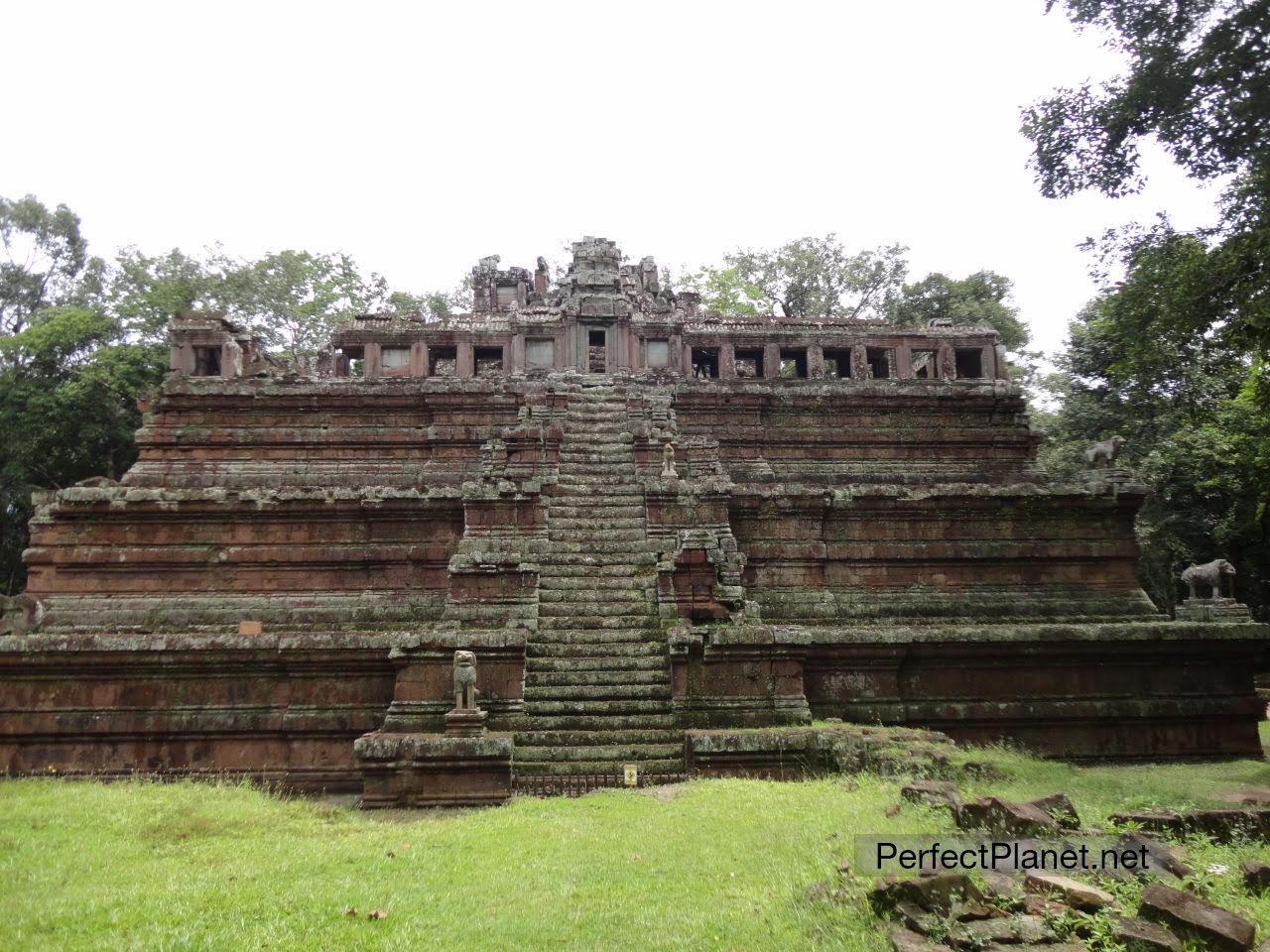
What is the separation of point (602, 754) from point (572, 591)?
9.68 feet

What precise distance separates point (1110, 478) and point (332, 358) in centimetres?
2215

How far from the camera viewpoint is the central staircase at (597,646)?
9586mm

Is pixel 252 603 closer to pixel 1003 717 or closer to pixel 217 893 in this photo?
pixel 217 893

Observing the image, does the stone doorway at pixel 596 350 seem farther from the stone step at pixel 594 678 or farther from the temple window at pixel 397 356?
the stone step at pixel 594 678

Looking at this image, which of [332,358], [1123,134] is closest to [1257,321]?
[1123,134]

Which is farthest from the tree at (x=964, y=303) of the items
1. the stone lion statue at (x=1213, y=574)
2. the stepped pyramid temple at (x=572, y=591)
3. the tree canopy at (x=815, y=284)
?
the stone lion statue at (x=1213, y=574)

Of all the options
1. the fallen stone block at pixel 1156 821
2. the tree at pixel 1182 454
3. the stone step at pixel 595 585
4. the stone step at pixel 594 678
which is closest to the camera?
the fallen stone block at pixel 1156 821

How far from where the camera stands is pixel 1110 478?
46.8 feet

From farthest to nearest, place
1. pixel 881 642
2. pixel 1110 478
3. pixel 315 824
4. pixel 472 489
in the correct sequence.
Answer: pixel 1110 478
pixel 472 489
pixel 881 642
pixel 315 824

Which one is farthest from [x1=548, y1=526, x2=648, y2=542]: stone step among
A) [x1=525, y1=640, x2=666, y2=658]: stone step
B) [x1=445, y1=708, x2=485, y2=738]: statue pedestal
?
[x1=445, y1=708, x2=485, y2=738]: statue pedestal

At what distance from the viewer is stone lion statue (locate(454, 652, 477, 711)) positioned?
9.49 m

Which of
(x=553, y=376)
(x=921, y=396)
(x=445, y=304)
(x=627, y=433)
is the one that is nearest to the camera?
(x=627, y=433)

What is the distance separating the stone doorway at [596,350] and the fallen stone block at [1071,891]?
2148 cm

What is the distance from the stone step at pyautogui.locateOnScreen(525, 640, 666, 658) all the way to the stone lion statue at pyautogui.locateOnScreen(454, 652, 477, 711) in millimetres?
1325
